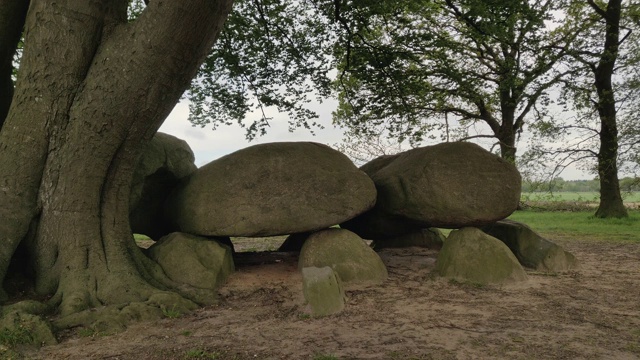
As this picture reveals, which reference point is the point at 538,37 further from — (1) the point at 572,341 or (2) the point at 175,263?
(2) the point at 175,263

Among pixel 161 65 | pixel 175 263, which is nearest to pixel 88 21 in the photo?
pixel 161 65

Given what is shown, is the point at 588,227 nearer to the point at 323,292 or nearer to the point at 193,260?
the point at 323,292

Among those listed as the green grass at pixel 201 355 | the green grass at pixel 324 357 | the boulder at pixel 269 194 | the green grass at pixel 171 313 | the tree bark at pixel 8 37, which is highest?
the tree bark at pixel 8 37

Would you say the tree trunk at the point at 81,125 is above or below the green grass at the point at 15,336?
above

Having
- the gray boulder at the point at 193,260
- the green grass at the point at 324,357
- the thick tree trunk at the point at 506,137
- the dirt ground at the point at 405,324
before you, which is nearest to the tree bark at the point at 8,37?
the gray boulder at the point at 193,260

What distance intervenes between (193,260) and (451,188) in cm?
443

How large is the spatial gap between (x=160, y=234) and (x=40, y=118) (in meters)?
3.26

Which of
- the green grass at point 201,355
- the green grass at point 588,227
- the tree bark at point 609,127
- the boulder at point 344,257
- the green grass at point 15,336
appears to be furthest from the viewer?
the tree bark at point 609,127

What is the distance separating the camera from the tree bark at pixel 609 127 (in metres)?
18.2

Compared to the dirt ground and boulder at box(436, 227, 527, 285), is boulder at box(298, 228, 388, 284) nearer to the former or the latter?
the dirt ground

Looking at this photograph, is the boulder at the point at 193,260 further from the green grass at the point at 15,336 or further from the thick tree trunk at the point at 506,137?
the thick tree trunk at the point at 506,137

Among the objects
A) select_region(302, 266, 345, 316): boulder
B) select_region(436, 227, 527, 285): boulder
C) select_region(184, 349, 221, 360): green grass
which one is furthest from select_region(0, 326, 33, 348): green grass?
select_region(436, 227, 527, 285): boulder

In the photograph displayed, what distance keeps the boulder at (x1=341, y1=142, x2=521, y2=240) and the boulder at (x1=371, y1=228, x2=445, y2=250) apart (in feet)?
4.78

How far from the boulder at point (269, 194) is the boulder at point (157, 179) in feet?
1.49
